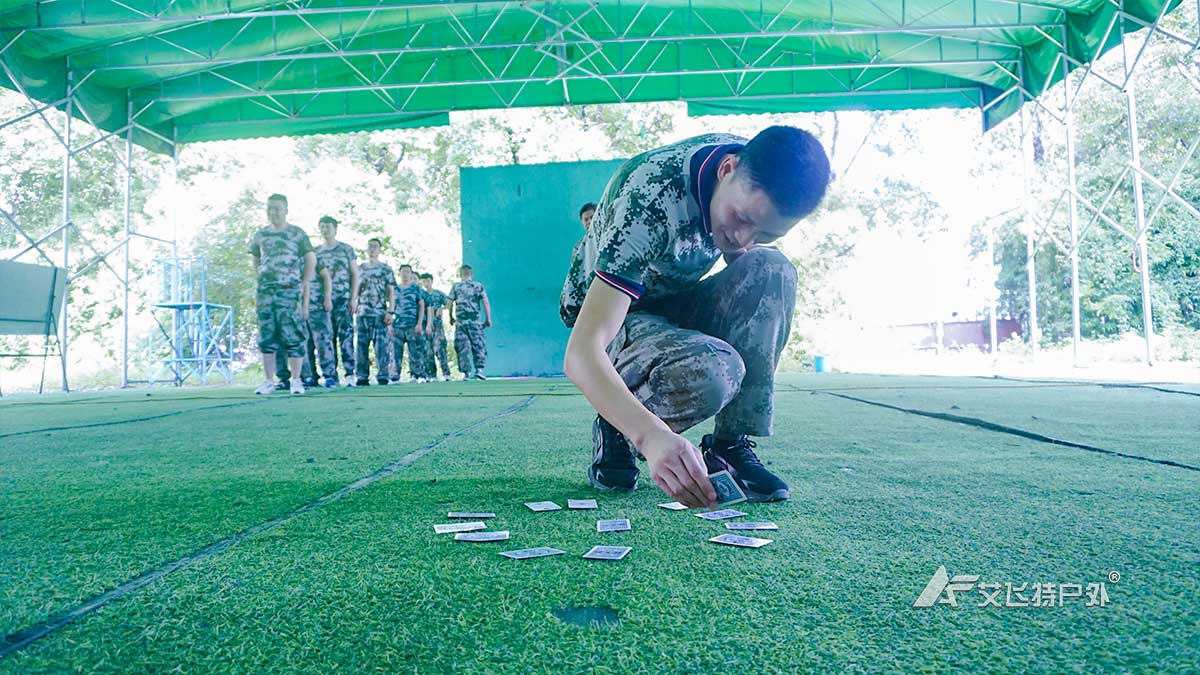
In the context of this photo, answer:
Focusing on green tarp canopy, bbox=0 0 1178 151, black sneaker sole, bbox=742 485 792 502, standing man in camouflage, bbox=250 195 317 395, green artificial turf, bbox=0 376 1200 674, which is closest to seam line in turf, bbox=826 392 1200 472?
green artificial turf, bbox=0 376 1200 674

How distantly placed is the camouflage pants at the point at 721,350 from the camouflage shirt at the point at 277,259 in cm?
479

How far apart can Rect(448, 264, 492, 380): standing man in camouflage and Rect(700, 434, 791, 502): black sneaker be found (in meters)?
7.90

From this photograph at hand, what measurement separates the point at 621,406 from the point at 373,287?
7686mm

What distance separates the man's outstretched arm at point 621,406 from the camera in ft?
3.47

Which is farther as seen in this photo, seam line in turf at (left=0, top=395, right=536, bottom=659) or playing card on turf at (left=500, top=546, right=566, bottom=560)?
playing card on turf at (left=500, top=546, right=566, bottom=560)

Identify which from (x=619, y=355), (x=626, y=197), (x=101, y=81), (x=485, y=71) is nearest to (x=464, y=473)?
(x=619, y=355)

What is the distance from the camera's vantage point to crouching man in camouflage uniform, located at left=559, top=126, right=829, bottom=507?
1245mm

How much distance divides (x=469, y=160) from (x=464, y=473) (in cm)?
1544

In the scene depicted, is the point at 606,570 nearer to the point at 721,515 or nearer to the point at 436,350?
the point at 721,515

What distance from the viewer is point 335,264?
739 centimetres

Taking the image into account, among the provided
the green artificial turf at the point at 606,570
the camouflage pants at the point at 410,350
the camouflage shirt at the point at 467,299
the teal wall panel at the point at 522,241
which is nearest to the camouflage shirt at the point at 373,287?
the camouflage pants at the point at 410,350

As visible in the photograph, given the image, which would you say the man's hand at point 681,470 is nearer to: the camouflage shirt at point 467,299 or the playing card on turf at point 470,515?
the playing card on turf at point 470,515
